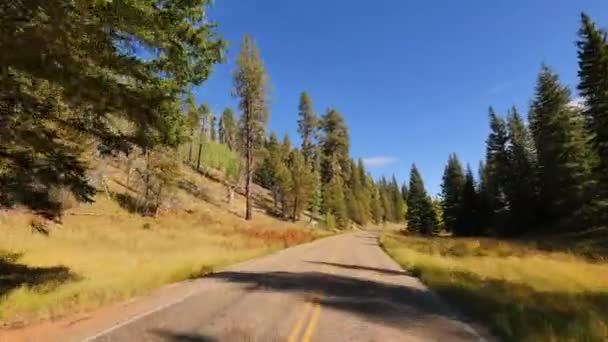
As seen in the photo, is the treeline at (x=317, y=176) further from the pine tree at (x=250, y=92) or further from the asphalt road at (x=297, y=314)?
the asphalt road at (x=297, y=314)

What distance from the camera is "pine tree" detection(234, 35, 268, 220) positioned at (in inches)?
1750

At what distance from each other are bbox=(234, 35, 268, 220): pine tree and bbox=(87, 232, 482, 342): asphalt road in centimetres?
3095

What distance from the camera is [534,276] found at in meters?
17.0

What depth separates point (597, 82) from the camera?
32.5m

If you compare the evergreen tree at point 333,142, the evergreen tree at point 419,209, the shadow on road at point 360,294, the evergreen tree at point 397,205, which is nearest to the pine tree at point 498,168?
the evergreen tree at point 419,209

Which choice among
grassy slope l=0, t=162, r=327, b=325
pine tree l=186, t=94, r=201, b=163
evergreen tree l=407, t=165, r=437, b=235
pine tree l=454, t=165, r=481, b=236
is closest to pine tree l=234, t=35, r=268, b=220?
grassy slope l=0, t=162, r=327, b=325

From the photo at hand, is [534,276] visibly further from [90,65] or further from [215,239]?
[215,239]

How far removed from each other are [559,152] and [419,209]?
45.5 meters

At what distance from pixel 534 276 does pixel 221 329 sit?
14234 mm

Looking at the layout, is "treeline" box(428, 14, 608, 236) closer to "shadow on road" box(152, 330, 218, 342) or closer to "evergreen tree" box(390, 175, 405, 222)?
"shadow on road" box(152, 330, 218, 342)

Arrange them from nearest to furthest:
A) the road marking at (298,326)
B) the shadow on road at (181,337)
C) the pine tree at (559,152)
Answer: the shadow on road at (181,337)
the road marking at (298,326)
the pine tree at (559,152)

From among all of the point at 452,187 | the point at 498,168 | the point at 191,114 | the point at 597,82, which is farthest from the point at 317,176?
the point at 191,114

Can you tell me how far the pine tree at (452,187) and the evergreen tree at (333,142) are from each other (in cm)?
2547

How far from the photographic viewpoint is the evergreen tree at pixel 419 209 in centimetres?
8406
